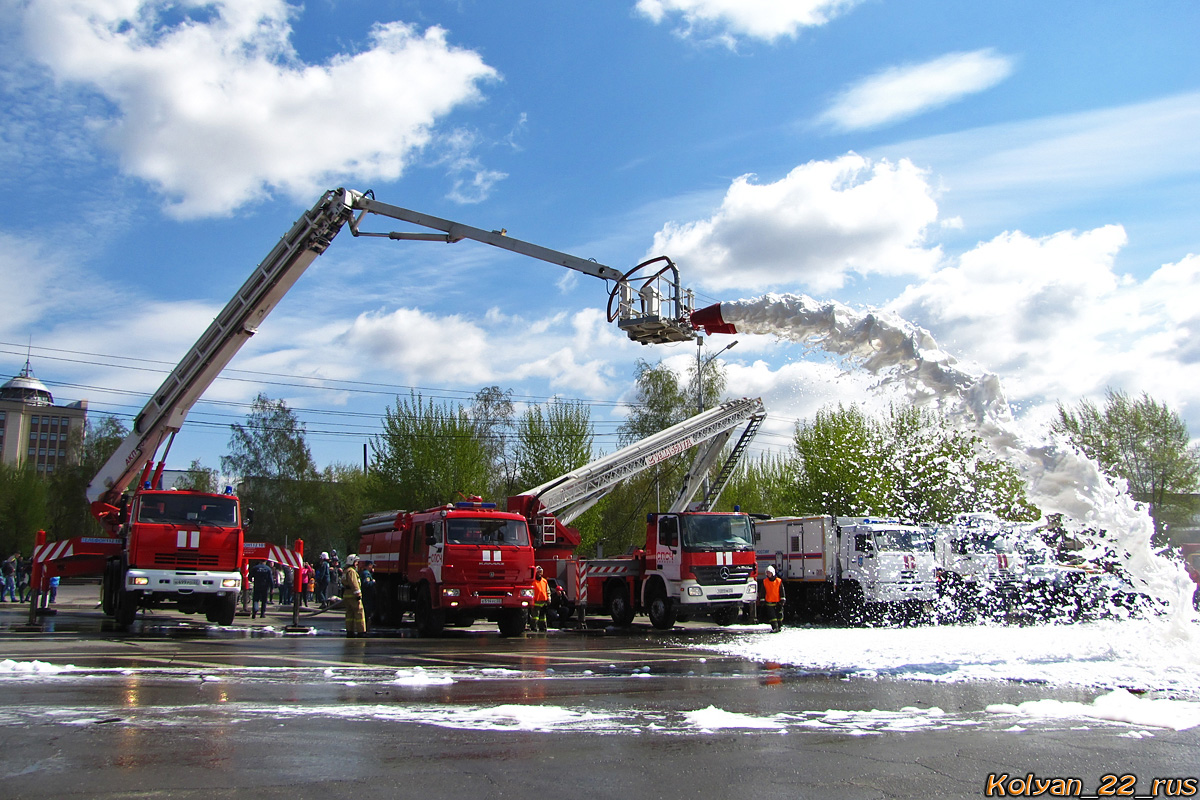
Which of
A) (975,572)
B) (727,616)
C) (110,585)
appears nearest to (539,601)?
(727,616)

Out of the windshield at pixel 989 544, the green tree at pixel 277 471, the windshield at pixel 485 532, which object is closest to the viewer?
the windshield at pixel 485 532

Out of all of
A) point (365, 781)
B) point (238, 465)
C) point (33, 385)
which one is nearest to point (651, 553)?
point (365, 781)

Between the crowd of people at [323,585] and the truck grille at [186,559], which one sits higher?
the truck grille at [186,559]

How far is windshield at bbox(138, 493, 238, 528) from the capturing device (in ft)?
57.1

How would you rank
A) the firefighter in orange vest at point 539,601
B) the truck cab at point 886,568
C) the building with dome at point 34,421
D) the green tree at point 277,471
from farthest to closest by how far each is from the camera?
the building with dome at point 34,421
the green tree at point 277,471
the truck cab at point 886,568
the firefighter in orange vest at point 539,601

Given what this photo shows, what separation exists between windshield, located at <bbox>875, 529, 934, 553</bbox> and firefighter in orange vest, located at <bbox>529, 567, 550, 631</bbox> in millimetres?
7954

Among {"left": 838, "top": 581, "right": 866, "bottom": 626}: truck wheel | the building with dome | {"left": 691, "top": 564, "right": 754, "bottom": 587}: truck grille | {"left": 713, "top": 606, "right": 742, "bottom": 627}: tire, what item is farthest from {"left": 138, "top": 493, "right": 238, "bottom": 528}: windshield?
the building with dome

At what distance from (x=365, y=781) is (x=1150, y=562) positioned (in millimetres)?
11127

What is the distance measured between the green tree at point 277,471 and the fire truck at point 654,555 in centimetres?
3462

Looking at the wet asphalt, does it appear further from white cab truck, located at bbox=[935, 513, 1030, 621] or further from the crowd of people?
Result: white cab truck, located at bbox=[935, 513, 1030, 621]

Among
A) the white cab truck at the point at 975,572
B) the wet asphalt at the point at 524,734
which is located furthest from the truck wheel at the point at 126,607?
the white cab truck at the point at 975,572

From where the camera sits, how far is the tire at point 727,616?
2022cm

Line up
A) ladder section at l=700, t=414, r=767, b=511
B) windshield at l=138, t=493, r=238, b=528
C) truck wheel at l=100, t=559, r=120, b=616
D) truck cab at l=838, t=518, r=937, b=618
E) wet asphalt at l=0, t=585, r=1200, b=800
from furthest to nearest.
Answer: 1. ladder section at l=700, t=414, r=767, b=511
2. truck cab at l=838, t=518, r=937, b=618
3. truck wheel at l=100, t=559, r=120, b=616
4. windshield at l=138, t=493, r=238, b=528
5. wet asphalt at l=0, t=585, r=1200, b=800

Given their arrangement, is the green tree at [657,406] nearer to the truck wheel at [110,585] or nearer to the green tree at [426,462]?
the green tree at [426,462]
